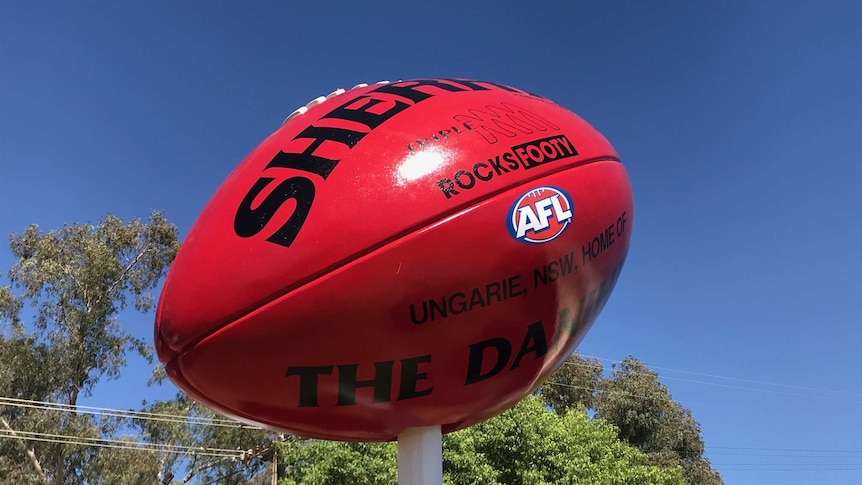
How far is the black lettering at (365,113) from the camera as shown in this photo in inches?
131

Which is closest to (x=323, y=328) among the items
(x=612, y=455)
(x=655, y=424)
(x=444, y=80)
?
(x=444, y=80)

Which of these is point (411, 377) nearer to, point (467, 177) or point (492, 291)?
point (492, 291)

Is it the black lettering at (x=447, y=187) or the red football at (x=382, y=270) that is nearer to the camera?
the red football at (x=382, y=270)

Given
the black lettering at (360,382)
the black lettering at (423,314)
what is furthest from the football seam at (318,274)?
the black lettering at (360,382)

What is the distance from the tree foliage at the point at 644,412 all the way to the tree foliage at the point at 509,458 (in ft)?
42.4

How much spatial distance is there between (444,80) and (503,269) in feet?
4.64

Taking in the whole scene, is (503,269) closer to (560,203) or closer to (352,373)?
(560,203)

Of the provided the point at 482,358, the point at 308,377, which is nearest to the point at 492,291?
the point at 482,358

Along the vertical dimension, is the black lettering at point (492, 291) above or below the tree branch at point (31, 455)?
below

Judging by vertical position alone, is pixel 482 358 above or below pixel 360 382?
above

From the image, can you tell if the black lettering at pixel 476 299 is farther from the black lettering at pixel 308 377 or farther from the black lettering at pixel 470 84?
the black lettering at pixel 470 84

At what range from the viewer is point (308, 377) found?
3021 millimetres

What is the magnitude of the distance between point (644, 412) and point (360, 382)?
25562 mm

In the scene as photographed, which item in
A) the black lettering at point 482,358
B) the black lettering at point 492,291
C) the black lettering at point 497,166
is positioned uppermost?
the black lettering at point 497,166
